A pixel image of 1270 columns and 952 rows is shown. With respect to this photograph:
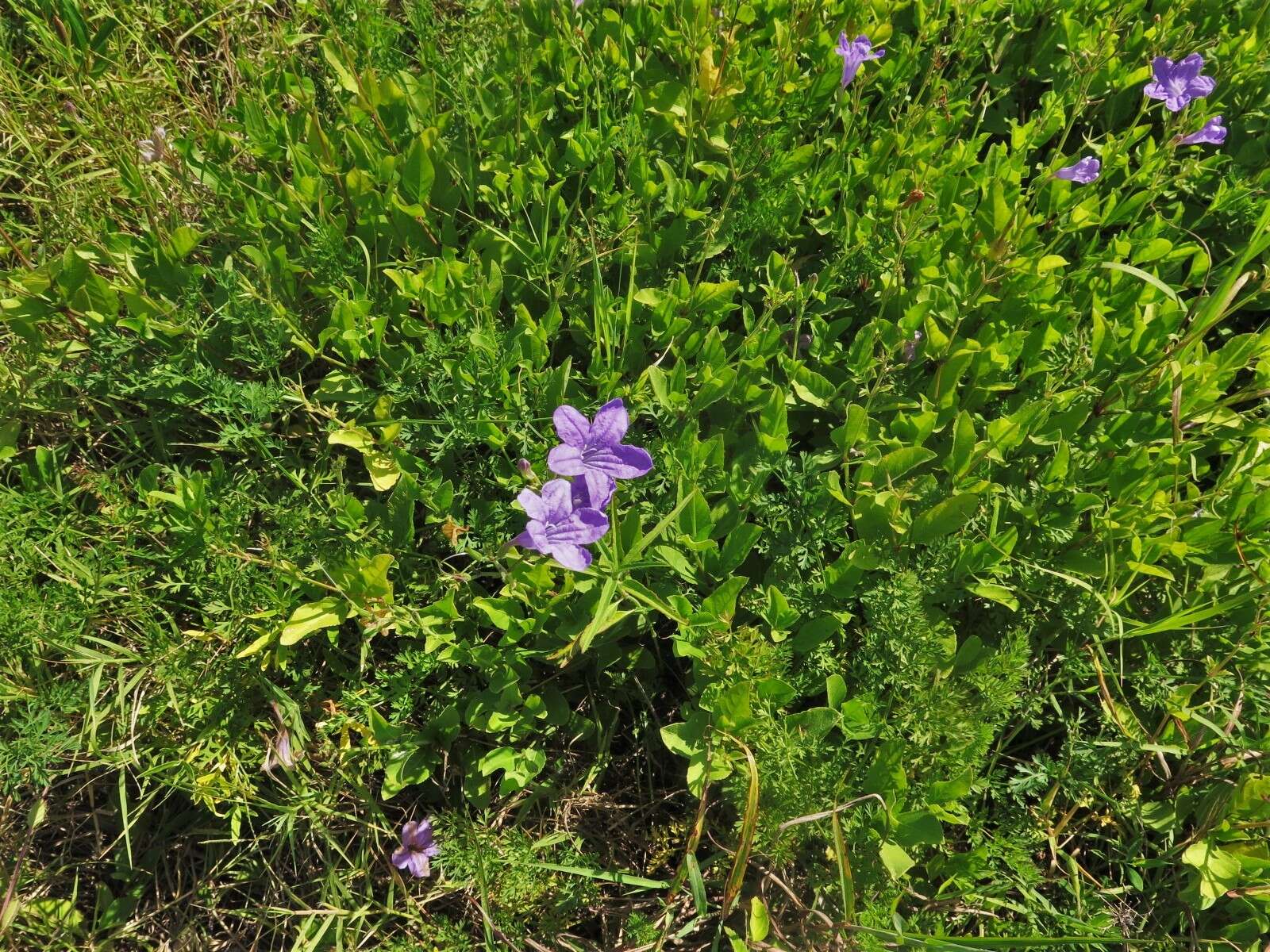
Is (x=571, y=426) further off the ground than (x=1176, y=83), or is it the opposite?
(x=1176, y=83)

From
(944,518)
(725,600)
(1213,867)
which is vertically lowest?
(1213,867)

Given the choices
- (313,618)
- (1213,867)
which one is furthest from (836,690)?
(313,618)

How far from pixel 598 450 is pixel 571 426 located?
0.26 ft

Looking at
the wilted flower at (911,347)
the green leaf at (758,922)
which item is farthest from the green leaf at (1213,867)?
the wilted flower at (911,347)

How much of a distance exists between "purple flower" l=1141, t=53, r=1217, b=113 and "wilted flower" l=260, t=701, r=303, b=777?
8.65 ft

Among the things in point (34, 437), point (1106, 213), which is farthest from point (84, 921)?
point (1106, 213)

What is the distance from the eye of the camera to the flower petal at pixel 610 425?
75.6 inches

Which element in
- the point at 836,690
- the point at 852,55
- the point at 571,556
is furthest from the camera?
the point at 852,55

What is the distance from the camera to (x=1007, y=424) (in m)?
2.07

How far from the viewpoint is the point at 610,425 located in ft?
Answer: 6.33

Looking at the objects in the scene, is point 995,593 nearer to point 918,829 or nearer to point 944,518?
point 944,518

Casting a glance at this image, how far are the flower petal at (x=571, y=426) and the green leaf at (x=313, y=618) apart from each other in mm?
649

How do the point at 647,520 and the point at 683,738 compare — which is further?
the point at 647,520

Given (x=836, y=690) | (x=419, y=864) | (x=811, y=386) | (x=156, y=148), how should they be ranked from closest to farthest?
(x=836, y=690) < (x=419, y=864) < (x=811, y=386) < (x=156, y=148)
